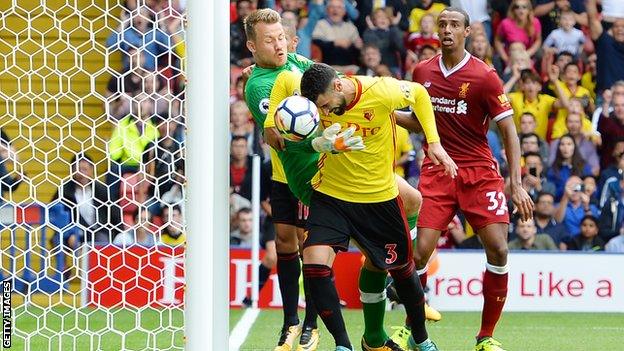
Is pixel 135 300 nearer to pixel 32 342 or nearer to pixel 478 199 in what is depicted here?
pixel 32 342

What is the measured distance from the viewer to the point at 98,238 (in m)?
10.1

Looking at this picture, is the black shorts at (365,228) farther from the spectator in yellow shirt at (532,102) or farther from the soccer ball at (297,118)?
the spectator in yellow shirt at (532,102)

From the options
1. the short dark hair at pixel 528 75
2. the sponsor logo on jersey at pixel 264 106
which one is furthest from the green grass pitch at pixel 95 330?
the short dark hair at pixel 528 75

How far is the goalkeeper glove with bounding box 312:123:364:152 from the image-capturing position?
647 centimetres

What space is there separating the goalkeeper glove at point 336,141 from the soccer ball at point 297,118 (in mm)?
98

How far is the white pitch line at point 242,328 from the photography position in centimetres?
899

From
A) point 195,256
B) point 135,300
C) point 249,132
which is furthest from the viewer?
point 249,132

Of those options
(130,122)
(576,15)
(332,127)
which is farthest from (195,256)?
(576,15)

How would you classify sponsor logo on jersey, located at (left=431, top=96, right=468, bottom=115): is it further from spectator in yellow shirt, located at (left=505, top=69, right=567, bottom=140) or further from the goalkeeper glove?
spectator in yellow shirt, located at (left=505, top=69, right=567, bottom=140)

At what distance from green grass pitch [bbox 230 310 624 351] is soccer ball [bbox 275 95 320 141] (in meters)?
2.57

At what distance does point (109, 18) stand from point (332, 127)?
1.99 metres

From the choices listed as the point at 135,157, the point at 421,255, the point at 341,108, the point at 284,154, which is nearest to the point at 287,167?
the point at 284,154

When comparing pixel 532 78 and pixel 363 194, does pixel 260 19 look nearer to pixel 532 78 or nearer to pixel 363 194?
pixel 363 194

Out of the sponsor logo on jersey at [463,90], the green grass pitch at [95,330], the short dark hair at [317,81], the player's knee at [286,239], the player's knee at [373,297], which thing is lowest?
the green grass pitch at [95,330]
